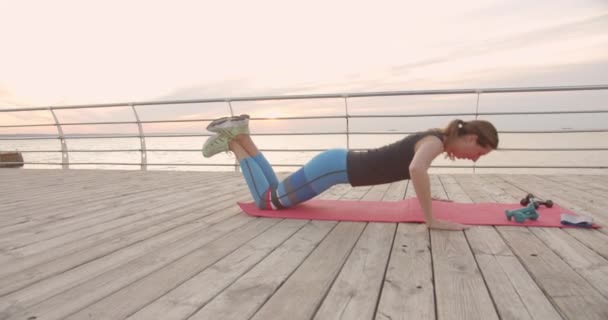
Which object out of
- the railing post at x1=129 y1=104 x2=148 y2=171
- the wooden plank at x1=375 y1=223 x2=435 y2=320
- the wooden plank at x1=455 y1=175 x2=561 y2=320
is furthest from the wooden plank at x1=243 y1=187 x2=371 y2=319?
the railing post at x1=129 y1=104 x2=148 y2=171

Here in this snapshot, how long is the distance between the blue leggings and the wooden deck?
199 millimetres

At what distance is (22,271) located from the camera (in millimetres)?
1381

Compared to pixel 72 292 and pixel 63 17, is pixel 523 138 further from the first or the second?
pixel 63 17

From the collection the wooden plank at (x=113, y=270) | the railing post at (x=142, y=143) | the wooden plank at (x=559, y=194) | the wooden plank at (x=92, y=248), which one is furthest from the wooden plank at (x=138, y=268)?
the railing post at (x=142, y=143)

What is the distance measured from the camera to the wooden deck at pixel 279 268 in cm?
103

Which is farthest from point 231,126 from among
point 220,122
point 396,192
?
point 396,192

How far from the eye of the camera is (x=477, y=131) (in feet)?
5.90

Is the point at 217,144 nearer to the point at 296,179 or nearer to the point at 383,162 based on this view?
the point at 296,179

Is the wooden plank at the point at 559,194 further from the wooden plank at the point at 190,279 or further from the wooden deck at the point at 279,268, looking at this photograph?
the wooden plank at the point at 190,279

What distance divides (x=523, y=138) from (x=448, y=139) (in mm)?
2609

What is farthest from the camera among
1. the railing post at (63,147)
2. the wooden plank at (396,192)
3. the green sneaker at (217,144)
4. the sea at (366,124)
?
the railing post at (63,147)

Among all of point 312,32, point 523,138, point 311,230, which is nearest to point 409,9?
point 312,32

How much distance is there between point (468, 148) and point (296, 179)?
887 millimetres

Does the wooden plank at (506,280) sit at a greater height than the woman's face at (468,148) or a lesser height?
lesser
